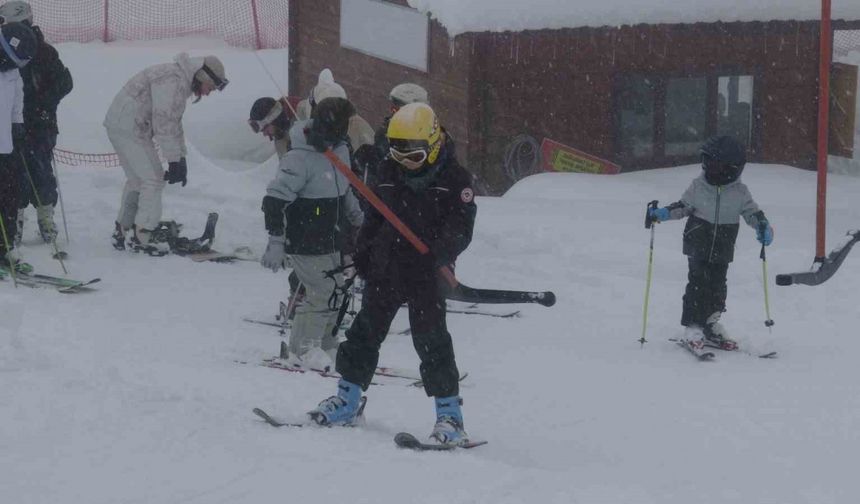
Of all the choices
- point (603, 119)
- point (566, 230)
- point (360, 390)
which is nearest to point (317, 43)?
point (603, 119)

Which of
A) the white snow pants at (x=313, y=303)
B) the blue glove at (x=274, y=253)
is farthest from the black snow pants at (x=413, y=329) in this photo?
the white snow pants at (x=313, y=303)

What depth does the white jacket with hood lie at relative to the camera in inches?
422

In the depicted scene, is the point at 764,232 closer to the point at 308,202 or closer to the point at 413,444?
the point at 308,202

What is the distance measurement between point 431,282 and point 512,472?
3.32ft

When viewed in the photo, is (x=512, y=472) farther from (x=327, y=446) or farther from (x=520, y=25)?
(x=520, y=25)

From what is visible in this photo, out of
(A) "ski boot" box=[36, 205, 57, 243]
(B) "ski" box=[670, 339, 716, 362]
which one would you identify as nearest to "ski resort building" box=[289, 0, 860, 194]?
(A) "ski boot" box=[36, 205, 57, 243]

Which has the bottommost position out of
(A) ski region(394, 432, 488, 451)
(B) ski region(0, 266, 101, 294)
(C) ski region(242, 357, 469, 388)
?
(C) ski region(242, 357, 469, 388)

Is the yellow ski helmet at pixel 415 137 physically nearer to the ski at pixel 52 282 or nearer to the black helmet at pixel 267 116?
the black helmet at pixel 267 116

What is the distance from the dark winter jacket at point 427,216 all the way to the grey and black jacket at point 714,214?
292 centimetres

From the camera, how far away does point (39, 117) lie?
A: 35.2 ft

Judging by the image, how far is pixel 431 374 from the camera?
6.10m

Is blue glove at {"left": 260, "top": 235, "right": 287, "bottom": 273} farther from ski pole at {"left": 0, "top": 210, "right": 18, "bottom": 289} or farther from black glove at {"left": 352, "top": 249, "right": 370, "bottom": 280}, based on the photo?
ski pole at {"left": 0, "top": 210, "right": 18, "bottom": 289}

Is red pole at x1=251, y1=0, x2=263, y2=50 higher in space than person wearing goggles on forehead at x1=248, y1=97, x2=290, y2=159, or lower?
higher

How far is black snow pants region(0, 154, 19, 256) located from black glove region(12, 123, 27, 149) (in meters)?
0.16
